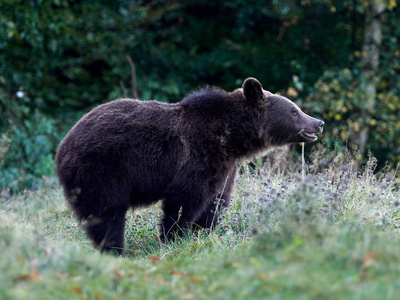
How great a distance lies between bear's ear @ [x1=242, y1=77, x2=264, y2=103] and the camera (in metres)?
7.41

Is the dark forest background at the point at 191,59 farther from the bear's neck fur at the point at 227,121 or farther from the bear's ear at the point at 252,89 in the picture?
the bear's ear at the point at 252,89

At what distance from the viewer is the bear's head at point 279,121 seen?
7570 millimetres

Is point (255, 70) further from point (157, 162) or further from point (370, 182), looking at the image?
point (157, 162)

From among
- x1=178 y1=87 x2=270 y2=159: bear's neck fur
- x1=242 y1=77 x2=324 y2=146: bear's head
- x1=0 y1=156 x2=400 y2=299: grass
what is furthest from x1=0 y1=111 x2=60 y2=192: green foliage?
x1=0 y1=156 x2=400 y2=299: grass

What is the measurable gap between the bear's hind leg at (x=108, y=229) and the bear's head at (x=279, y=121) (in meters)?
2.24

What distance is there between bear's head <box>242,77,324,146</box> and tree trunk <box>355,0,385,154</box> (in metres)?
6.69

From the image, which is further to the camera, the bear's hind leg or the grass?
the bear's hind leg

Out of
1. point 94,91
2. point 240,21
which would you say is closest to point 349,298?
point 94,91

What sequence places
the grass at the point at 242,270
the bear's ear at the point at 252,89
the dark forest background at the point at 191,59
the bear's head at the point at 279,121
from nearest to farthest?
the grass at the point at 242,270, the bear's ear at the point at 252,89, the bear's head at the point at 279,121, the dark forest background at the point at 191,59

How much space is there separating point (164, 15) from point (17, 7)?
15.9ft

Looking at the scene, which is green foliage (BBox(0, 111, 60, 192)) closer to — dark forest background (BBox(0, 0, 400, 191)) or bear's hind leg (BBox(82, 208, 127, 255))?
dark forest background (BBox(0, 0, 400, 191))

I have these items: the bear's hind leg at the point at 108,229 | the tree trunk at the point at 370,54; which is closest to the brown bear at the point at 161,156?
the bear's hind leg at the point at 108,229

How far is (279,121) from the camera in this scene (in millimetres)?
7684

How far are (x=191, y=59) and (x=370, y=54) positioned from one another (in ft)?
15.9
